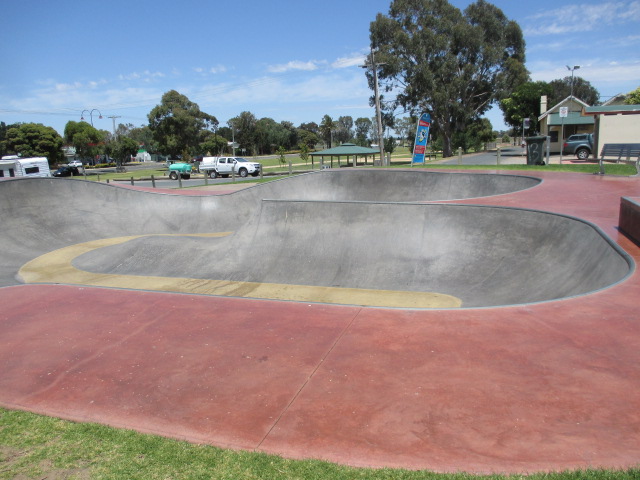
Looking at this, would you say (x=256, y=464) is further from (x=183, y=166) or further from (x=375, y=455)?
(x=183, y=166)

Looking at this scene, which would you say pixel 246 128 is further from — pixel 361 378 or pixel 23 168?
pixel 361 378

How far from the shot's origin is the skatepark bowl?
8.05 metres

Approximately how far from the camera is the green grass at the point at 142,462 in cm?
297

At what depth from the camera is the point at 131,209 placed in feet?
51.7

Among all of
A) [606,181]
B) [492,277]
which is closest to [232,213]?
[492,277]

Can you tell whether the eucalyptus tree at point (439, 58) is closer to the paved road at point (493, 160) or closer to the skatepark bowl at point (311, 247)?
the paved road at point (493, 160)

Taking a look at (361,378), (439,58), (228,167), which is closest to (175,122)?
(228,167)

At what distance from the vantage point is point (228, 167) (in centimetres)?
4078

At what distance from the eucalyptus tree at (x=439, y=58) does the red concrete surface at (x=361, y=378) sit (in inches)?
1605

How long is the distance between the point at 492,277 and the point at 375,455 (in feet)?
19.8

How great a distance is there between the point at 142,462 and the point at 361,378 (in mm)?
1987

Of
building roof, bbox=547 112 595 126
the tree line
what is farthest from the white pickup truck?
building roof, bbox=547 112 595 126

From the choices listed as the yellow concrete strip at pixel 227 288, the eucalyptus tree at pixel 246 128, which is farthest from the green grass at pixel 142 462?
the eucalyptus tree at pixel 246 128

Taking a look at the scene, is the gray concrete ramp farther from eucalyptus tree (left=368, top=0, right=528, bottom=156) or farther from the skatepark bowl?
eucalyptus tree (left=368, top=0, right=528, bottom=156)
